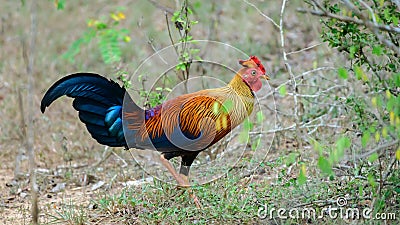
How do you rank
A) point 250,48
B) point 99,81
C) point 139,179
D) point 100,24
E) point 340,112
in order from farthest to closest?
point 250,48, point 100,24, point 340,112, point 139,179, point 99,81

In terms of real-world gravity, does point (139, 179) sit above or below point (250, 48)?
below

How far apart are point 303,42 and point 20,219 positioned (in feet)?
16.7

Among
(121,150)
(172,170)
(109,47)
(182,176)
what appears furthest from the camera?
(109,47)

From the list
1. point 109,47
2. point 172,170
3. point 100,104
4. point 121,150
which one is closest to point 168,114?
point 172,170

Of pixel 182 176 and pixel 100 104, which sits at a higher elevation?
pixel 100 104

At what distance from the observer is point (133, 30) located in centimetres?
970

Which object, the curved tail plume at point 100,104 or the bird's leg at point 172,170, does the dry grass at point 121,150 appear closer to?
the bird's leg at point 172,170

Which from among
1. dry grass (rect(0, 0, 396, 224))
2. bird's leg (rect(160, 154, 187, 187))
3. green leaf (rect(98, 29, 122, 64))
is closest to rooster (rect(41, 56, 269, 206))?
bird's leg (rect(160, 154, 187, 187))

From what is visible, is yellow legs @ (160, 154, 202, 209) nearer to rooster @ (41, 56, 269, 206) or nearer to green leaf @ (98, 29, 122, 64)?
rooster @ (41, 56, 269, 206)

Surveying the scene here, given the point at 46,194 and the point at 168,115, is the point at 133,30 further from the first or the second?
the point at 168,115

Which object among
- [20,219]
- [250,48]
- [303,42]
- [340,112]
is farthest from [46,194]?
[303,42]

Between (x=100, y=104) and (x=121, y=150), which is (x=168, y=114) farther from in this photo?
(x=121, y=150)

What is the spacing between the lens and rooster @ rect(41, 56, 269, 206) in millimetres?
4207

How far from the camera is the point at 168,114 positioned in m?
4.39
